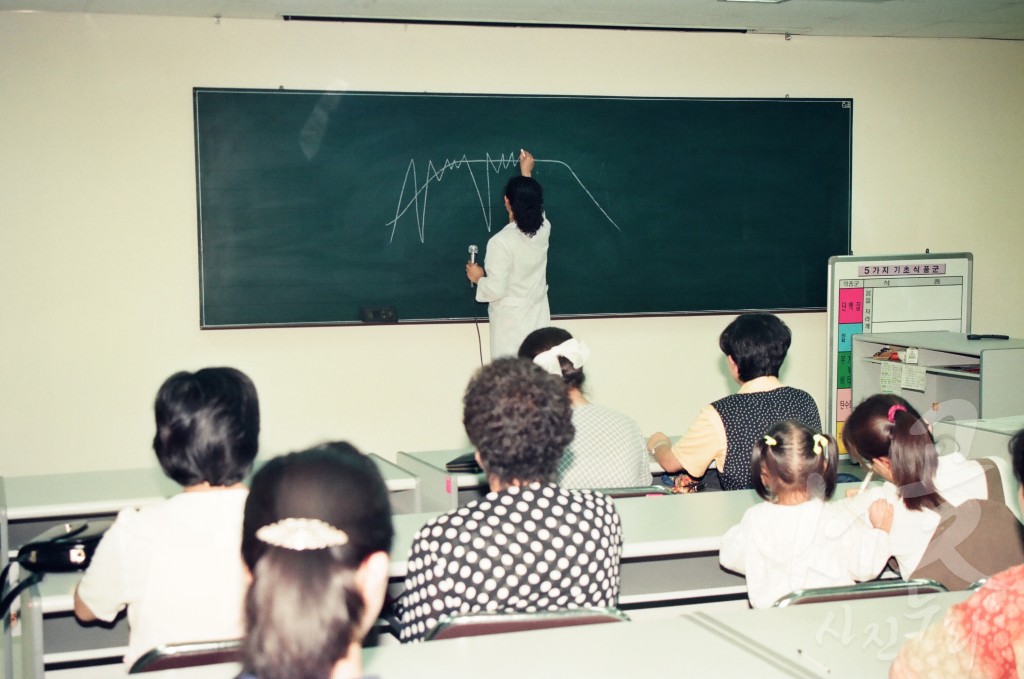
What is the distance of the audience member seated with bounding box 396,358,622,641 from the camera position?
1808 mm

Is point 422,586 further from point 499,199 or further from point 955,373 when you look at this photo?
point 955,373

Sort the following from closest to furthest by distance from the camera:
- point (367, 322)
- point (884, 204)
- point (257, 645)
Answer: point (257, 645)
point (367, 322)
point (884, 204)

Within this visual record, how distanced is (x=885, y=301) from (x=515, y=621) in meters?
4.47

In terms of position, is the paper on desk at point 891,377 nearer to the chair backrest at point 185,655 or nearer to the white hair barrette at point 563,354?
Answer: the white hair barrette at point 563,354

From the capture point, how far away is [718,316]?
5672mm

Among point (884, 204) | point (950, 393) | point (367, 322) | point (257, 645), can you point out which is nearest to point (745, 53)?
point (884, 204)

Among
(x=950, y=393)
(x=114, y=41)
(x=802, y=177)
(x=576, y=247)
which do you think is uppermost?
(x=114, y=41)

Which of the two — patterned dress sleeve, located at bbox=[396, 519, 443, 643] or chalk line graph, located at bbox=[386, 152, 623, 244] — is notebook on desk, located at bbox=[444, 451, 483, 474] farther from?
chalk line graph, located at bbox=[386, 152, 623, 244]

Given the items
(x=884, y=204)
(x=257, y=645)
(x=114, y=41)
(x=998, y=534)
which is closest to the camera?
(x=257, y=645)

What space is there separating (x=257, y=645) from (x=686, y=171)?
4.77 meters

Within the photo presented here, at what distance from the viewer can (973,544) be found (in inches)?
87.0

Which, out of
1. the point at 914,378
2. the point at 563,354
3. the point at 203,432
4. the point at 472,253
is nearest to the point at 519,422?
the point at 203,432

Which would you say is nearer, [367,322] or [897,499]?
[897,499]

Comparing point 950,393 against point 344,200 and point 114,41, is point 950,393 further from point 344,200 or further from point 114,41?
point 114,41
